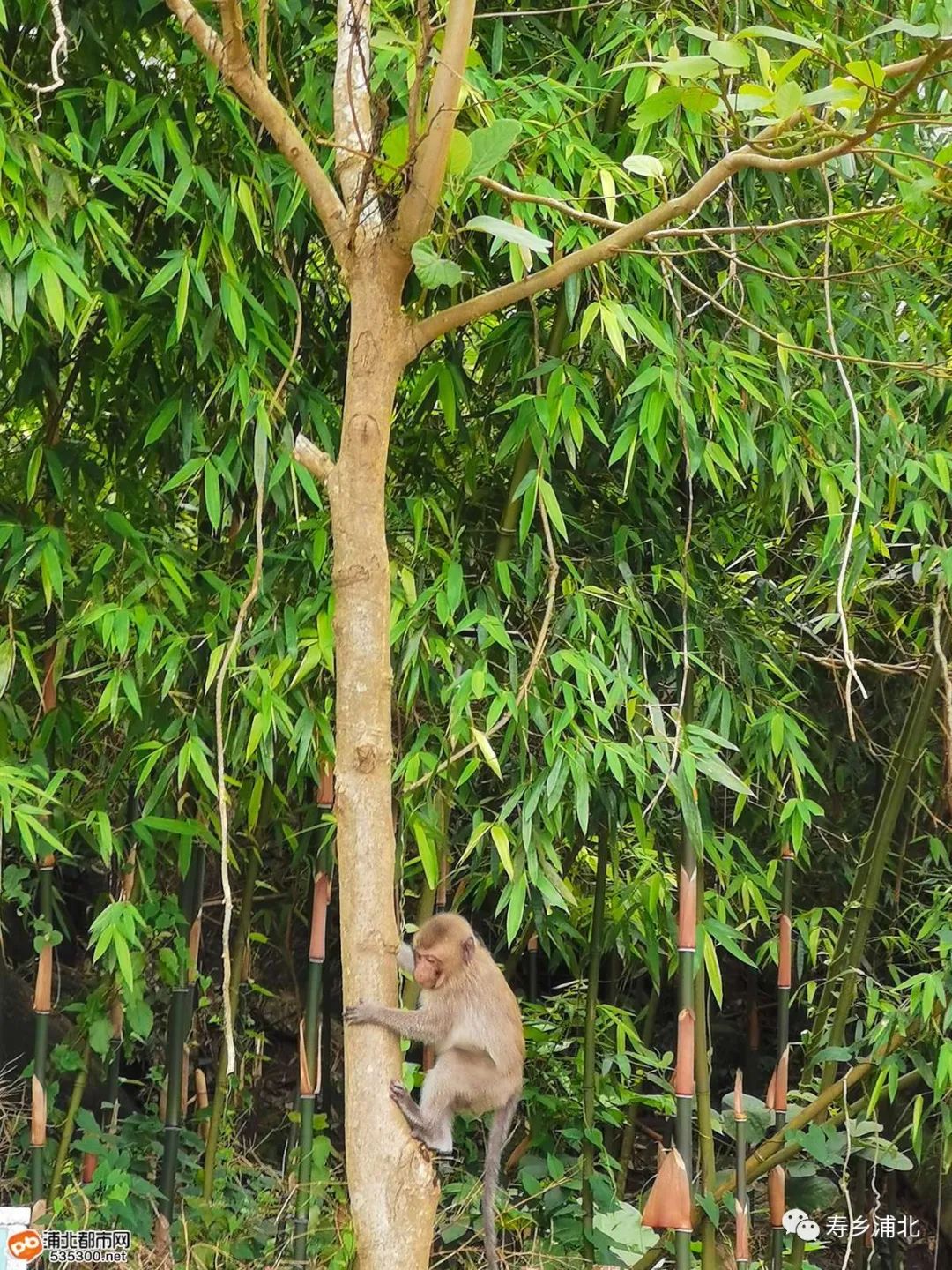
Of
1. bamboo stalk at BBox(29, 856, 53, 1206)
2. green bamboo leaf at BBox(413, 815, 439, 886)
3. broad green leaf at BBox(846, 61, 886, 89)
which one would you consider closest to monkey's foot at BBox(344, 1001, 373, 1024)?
green bamboo leaf at BBox(413, 815, 439, 886)

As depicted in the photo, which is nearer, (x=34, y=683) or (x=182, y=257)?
(x=182, y=257)

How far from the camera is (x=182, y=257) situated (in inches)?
109

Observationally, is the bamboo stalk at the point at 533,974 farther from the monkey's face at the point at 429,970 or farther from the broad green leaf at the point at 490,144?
the broad green leaf at the point at 490,144

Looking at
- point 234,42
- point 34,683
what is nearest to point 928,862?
point 34,683

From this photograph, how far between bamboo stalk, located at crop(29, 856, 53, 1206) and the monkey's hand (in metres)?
1.57

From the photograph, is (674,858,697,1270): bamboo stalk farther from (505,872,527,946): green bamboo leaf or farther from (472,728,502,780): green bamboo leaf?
(472,728,502,780): green bamboo leaf

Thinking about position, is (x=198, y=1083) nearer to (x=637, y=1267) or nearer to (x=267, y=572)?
(x=637, y=1267)

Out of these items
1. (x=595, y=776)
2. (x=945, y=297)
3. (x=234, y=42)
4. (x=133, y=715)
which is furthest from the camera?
(x=945, y=297)

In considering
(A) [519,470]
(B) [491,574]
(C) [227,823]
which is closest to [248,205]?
(A) [519,470]

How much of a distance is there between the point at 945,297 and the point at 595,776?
1754 millimetres

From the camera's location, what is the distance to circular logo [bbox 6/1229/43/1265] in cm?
278

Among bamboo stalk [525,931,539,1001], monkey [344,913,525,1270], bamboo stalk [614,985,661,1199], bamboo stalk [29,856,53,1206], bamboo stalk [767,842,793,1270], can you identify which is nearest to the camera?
monkey [344,913,525,1270]

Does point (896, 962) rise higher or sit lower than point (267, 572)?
lower

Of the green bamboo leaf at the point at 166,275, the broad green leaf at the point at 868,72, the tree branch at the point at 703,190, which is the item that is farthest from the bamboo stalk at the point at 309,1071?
the broad green leaf at the point at 868,72
